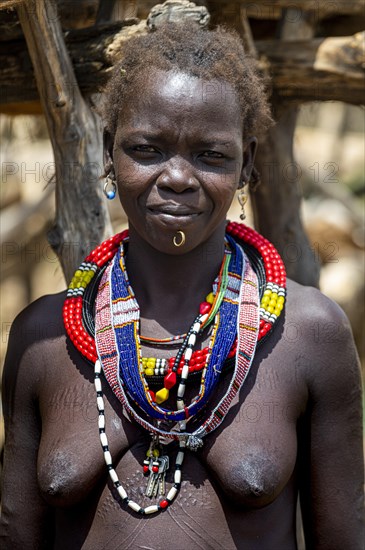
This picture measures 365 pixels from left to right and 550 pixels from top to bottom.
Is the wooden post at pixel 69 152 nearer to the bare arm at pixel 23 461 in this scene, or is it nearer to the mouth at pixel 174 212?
the bare arm at pixel 23 461

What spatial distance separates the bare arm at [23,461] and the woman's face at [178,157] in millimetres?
548

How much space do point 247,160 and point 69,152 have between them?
2.32ft

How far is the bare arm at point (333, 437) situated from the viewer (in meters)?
2.44

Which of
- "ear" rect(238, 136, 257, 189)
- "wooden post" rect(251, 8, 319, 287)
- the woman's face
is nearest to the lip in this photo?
the woman's face

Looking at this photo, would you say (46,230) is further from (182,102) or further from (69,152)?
(182,102)

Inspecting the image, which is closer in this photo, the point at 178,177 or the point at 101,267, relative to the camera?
the point at 178,177

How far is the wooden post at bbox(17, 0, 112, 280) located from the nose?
2.38ft

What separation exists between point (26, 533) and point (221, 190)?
1.15 metres

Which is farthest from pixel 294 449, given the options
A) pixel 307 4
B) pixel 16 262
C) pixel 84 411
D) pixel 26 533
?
pixel 16 262

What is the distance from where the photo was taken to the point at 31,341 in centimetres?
257

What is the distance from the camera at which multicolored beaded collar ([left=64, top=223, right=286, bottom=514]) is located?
233 cm

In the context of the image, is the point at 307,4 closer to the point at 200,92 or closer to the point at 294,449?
the point at 200,92

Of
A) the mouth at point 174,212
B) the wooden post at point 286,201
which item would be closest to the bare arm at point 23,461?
the mouth at point 174,212

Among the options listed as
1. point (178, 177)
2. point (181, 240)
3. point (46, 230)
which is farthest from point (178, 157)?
point (46, 230)
